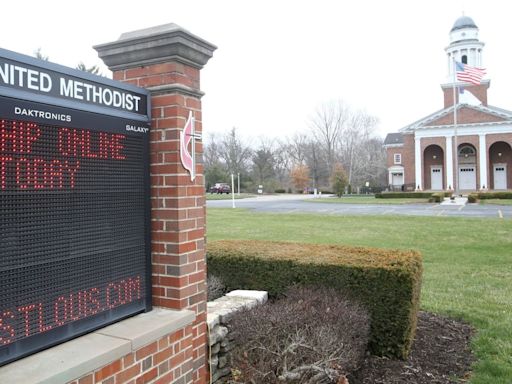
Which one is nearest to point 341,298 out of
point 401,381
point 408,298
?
point 408,298

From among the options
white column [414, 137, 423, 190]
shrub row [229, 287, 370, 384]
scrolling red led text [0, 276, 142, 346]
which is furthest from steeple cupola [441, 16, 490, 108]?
scrolling red led text [0, 276, 142, 346]

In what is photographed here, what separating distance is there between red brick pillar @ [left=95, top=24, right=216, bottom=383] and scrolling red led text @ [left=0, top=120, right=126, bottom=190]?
0.52m

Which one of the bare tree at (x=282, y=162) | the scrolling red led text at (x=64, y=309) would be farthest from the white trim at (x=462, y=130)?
the scrolling red led text at (x=64, y=309)

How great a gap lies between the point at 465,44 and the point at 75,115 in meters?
57.3

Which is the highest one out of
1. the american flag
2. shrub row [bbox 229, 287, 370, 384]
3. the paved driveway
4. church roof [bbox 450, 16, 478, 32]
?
church roof [bbox 450, 16, 478, 32]

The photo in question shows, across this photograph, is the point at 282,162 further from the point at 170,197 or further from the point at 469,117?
the point at 170,197

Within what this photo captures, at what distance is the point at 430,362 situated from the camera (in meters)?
4.66

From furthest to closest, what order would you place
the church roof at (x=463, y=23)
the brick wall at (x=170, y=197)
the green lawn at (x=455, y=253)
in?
the church roof at (x=463, y=23), the green lawn at (x=455, y=253), the brick wall at (x=170, y=197)

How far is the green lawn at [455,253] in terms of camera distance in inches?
204

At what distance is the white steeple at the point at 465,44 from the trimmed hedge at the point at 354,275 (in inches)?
2110

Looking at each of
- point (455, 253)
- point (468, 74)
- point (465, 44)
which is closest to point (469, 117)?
point (465, 44)

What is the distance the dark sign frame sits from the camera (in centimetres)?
220

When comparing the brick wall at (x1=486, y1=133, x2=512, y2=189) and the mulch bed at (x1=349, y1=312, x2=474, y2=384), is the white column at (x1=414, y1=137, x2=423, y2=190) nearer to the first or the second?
the brick wall at (x1=486, y1=133, x2=512, y2=189)

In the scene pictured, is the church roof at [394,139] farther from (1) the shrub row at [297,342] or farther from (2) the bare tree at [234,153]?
(1) the shrub row at [297,342]
